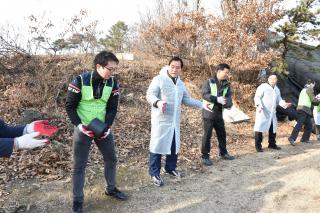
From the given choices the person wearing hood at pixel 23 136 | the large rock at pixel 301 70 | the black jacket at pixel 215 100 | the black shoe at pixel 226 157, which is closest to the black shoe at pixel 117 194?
A: the person wearing hood at pixel 23 136

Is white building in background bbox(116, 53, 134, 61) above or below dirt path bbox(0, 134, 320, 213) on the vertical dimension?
above

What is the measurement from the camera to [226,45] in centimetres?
1138

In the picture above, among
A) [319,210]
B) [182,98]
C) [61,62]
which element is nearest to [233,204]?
[319,210]

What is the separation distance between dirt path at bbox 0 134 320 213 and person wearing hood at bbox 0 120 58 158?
5.34 feet

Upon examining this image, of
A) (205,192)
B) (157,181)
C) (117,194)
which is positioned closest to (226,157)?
(205,192)

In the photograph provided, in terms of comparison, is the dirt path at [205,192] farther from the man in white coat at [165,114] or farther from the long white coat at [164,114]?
the long white coat at [164,114]

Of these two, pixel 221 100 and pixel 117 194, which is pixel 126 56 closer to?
pixel 221 100

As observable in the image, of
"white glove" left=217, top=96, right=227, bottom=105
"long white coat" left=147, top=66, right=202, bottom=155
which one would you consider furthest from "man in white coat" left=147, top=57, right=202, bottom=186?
"white glove" left=217, top=96, right=227, bottom=105

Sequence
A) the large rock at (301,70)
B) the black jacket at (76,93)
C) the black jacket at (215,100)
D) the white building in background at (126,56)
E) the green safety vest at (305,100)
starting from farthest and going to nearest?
1. the large rock at (301,70)
2. the white building in background at (126,56)
3. the green safety vest at (305,100)
4. the black jacket at (215,100)
5. the black jacket at (76,93)

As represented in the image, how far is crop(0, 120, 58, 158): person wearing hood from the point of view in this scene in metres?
2.86

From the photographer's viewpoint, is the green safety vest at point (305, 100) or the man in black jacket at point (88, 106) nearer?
the man in black jacket at point (88, 106)

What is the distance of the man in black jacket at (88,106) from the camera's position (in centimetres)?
412

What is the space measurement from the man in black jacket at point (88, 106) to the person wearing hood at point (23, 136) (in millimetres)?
931

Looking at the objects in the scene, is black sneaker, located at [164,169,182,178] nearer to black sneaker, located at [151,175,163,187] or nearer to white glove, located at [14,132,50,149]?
black sneaker, located at [151,175,163,187]
